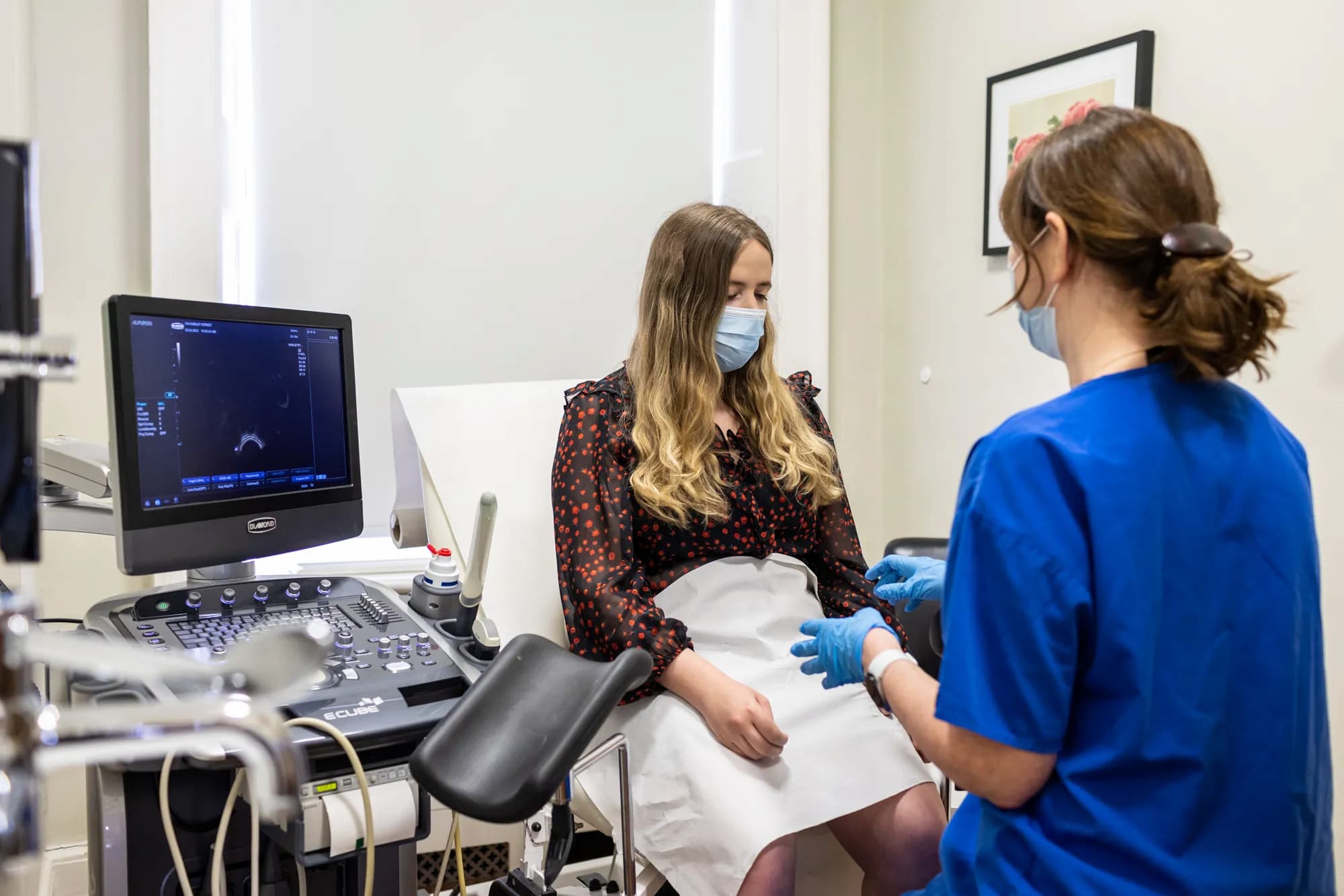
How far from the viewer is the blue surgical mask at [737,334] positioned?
64.8 inches

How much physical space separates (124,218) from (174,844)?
49.1 inches

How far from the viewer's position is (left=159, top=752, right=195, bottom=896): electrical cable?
3.64 feet

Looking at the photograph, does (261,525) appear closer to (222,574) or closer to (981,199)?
(222,574)

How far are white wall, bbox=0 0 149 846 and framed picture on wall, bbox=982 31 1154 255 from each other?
5.43ft

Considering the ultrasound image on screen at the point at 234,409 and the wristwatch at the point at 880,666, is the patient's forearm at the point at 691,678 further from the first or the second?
the ultrasound image on screen at the point at 234,409

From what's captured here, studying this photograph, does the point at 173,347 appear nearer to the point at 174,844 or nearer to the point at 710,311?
the point at 174,844

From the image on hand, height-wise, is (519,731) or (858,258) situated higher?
(858,258)

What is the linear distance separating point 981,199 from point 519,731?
1763 mm

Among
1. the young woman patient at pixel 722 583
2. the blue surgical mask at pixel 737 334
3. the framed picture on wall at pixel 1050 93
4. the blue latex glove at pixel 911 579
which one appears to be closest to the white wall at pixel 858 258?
the framed picture on wall at pixel 1050 93

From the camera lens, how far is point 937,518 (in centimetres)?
246

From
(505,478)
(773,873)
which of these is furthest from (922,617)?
(505,478)

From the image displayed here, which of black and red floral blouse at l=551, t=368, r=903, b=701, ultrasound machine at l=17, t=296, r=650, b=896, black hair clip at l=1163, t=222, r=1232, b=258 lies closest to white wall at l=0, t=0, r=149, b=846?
ultrasound machine at l=17, t=296, r=650, b=896

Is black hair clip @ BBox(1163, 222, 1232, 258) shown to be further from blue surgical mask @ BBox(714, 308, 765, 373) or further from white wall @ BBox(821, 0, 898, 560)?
white wall @ BBox(821, 0, 898, 560)

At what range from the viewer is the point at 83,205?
74.2 inches
